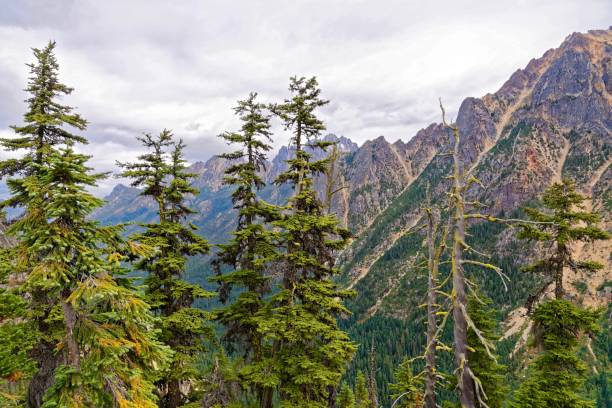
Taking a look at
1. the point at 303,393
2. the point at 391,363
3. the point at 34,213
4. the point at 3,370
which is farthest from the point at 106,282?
the point at 391,363

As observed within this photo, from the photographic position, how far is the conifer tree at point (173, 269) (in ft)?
53.5

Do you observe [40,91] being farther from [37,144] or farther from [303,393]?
[303,393]

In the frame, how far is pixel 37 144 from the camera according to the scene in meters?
14.6

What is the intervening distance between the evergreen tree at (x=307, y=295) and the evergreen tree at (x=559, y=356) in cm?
1096

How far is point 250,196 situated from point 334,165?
5884 millimetres

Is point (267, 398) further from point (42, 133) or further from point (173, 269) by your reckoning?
point (42, 133)

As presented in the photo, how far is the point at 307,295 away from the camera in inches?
605

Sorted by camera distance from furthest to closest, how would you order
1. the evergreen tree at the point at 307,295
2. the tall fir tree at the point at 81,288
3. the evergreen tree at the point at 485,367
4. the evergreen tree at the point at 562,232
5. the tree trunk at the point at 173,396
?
the evergreen tree at the point at 485,367 → the evergreen tree at the point at 562,232 → the tree trunk at the point at 173,396 → the evergreen tree at the point at 307,295 → the tall fir tree at the point at 81,288

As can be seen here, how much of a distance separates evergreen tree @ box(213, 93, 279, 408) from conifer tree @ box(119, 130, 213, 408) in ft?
5.05

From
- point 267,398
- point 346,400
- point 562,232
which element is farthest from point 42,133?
point 346,400

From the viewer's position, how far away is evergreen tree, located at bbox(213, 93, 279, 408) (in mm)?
17422

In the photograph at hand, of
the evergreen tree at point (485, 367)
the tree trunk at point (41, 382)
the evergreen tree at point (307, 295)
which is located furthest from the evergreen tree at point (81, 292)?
the evergreen tree at point (485, 367)

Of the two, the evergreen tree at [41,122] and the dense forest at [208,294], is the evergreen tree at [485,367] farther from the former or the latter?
the evergreen tree at [41,122]

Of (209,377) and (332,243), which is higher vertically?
(332,243)
